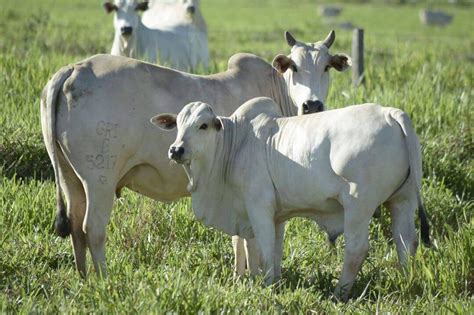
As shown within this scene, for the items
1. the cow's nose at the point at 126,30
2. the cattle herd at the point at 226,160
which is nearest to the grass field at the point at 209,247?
the cattle herd at the point at 226,160

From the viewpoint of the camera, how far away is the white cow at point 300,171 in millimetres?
5090

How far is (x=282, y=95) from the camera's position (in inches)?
250

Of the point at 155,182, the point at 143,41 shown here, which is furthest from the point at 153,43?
the point at 155,182

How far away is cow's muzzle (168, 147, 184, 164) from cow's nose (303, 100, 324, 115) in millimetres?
1234

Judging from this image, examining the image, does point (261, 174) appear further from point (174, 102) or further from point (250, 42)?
point (250, 42)

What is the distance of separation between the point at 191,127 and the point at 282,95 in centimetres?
128

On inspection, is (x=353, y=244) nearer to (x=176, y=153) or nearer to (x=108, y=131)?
(x=176, y=153)

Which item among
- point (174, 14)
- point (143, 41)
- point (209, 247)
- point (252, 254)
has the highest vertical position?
point (252, 254)

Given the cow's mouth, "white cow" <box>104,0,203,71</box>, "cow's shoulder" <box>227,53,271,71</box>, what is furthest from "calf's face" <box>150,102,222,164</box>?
"white cow" <box>104,0,203,71</box>

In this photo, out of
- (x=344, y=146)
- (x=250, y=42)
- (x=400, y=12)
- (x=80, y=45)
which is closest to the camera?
(x=344, y=146)

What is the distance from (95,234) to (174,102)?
3.01 feet

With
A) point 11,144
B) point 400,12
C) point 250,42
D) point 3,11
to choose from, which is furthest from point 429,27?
point 11,144

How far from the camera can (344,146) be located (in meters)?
5.11

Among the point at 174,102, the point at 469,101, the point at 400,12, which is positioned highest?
the point at 174,102
